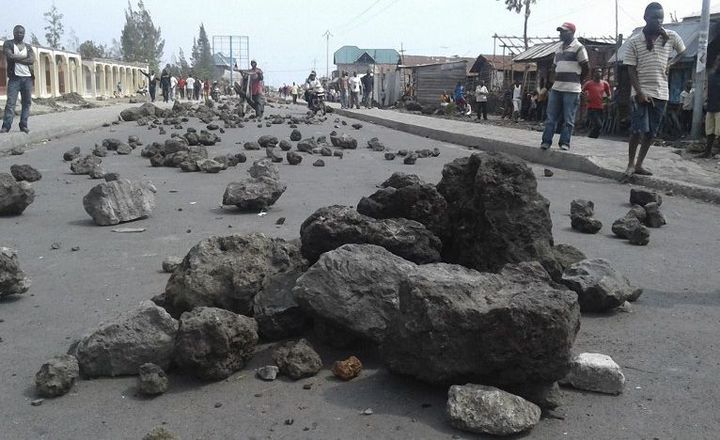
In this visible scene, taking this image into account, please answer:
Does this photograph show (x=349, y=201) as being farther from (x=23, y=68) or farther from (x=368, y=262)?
(x=23, y=68)

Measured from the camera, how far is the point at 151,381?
272 cm

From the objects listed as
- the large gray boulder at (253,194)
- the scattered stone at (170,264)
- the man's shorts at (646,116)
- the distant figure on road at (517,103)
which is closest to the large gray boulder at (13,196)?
the large gray boulder at (253,194)

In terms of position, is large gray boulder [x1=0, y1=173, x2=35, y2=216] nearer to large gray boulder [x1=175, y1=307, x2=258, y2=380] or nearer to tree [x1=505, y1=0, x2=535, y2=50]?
large gray boulder [x1=175, y1=307, x2=258, y2=380]

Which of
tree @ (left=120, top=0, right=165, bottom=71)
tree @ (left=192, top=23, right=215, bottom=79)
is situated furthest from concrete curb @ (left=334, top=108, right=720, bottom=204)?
tree @ (left=192, top=23, right=215, bottom=79)

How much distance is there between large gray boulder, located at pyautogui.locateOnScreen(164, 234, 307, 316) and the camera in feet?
11.0

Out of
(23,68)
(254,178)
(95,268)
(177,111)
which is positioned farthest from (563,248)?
(177,111)

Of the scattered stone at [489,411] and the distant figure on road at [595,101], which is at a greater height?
the distant figure on road at [595,101]

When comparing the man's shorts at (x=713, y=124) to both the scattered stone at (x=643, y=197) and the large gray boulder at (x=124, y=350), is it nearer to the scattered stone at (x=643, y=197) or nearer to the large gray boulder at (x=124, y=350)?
the scattered stone at (x=643, y=197)

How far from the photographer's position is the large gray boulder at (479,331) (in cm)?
254

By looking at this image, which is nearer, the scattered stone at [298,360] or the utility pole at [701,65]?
the scattered stone at [298,360]

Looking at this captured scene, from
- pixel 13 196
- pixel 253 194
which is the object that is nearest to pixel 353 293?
pixel 253 194

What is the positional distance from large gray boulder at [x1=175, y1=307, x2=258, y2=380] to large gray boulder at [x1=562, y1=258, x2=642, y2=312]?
1698mm

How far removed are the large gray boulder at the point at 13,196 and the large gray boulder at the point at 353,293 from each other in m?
4.11

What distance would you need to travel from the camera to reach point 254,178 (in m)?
6.55
